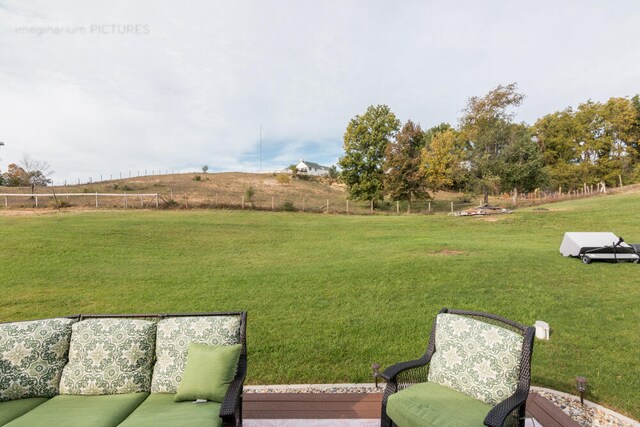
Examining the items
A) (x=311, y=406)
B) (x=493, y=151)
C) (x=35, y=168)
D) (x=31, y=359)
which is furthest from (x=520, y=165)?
(x=35, y=168)

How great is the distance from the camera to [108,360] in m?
3.01

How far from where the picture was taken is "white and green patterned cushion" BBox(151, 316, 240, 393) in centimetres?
301

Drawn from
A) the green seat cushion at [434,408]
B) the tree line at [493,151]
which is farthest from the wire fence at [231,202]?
the green seat cushion at [434,408]

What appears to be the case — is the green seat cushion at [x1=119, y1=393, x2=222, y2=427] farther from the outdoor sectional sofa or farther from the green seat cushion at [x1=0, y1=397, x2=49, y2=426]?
the green seat cushion at [x1=0, y1=397, x2=49, y2=426]

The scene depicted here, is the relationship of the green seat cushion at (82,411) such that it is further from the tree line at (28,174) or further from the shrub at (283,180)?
the shrub at (283,180)

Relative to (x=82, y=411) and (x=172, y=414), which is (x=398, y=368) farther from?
(x=82, y=411)

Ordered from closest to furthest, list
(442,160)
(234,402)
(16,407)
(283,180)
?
(234,402)
(16,407)
(442,160)
(283,180)

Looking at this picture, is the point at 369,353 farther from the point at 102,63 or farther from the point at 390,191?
the point at 390,191

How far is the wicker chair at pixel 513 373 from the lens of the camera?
7.68ft

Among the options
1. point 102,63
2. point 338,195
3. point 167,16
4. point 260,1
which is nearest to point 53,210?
point 102,63

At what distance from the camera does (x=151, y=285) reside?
8.18 meters

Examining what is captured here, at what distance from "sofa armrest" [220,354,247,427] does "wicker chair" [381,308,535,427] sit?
126 centimetres

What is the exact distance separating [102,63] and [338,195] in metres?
39.2

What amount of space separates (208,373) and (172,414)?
38 cm
